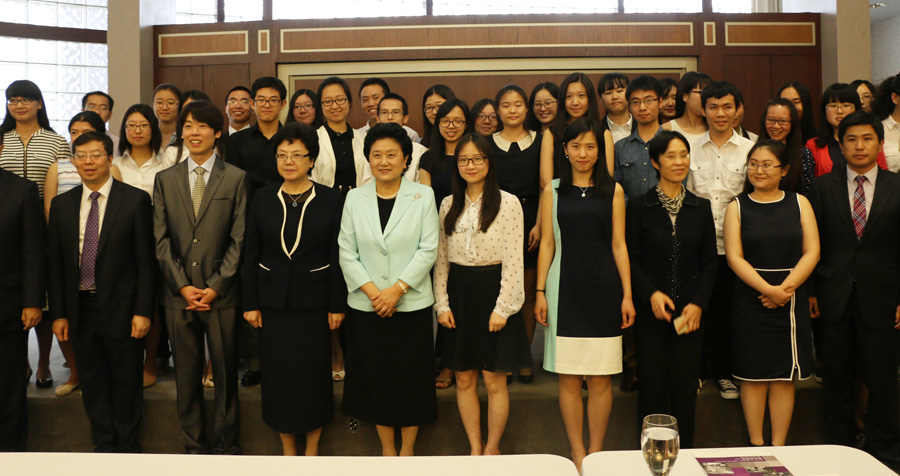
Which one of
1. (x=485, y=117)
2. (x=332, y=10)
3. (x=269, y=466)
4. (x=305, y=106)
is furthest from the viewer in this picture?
(x=332, y=10)

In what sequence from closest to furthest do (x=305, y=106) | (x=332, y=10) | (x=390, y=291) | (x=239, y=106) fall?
(x=390, y=291), (x=305, y=106), (x=239, y=106), (x=332, y=10)

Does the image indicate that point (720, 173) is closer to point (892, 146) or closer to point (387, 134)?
point (892, 146)

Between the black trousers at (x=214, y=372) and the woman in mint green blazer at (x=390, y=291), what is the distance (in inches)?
22.8

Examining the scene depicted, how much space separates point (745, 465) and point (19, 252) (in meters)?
3.19

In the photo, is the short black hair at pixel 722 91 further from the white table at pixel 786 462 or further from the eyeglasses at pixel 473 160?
the white table at pixel 786 462

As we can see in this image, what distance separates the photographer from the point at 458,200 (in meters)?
3.05

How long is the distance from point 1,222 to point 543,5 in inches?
213

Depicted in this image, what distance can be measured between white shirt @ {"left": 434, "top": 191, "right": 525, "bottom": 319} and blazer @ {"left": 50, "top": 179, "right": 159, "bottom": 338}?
4.61 feet

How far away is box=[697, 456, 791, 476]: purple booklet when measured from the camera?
1.46 m

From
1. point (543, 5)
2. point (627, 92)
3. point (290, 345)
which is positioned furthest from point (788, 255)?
point (543, 5)

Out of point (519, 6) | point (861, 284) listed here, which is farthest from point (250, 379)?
point (519, 6)

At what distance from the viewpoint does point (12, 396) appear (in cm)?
307

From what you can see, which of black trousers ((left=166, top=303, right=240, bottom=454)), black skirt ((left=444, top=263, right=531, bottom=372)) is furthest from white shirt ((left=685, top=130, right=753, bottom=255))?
black trousers ((left=166, top=303, right=240, bottom=454))

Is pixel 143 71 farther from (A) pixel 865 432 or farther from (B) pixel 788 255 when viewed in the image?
(A) pixel 865 432
